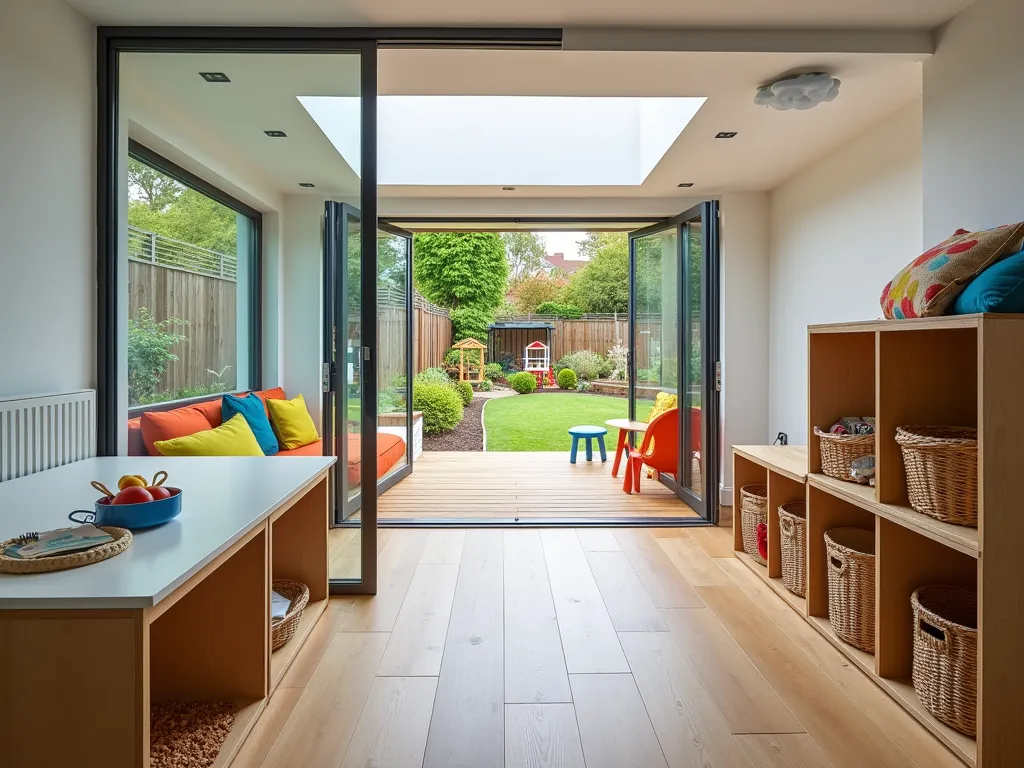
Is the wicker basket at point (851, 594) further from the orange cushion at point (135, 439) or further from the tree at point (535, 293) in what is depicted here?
the tree at point (535, 293)

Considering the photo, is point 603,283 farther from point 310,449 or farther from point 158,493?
point 158,493

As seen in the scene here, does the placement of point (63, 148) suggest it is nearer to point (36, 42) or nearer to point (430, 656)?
point (36, 42)

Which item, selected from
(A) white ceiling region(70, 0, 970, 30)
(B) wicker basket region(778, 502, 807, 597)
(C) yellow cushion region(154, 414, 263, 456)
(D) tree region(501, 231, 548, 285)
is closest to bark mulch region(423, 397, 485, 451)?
(C) yellow cushion region(154, 414, 263, 456)

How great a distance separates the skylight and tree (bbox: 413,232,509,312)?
8.25m

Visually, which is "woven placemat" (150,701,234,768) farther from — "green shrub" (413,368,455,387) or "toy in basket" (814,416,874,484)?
"green shrub" (413,368,455,387)

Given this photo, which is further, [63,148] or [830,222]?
[830,222]

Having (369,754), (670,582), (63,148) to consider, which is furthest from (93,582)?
(670,582)

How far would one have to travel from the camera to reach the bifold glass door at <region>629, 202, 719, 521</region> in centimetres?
414

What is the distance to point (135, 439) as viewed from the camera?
2.91m

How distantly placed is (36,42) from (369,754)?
2.67 meters

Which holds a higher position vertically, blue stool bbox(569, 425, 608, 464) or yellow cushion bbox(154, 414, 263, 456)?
yellow cushion bbox(154, 414, 263, 456)

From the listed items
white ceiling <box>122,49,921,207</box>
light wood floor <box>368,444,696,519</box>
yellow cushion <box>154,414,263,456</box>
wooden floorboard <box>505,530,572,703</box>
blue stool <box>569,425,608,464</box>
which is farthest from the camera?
blue stool <box>569,425,608,464</box>

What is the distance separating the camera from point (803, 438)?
4.07 meters

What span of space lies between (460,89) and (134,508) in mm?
2384
